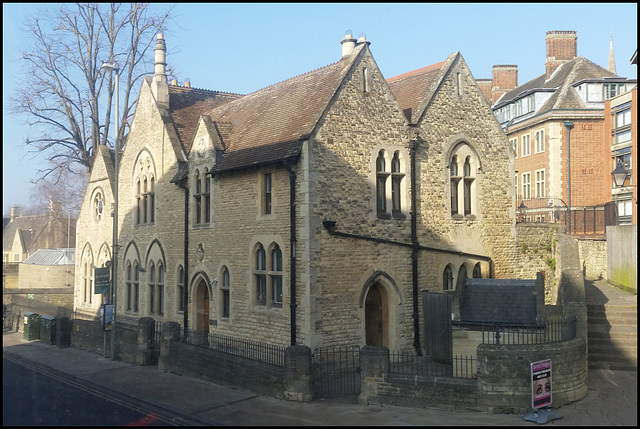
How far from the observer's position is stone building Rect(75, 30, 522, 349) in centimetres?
1747

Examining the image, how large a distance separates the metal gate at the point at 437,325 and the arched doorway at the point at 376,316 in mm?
1225

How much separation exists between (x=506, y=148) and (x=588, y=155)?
14.9 m

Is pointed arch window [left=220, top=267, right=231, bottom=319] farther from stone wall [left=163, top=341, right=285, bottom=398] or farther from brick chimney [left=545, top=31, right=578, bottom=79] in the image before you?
brick chimney [left=545, top=31, right=578, bottom=79]

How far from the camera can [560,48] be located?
39.1m

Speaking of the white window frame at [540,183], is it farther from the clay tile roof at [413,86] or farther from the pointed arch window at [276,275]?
the pointed arch window at [276,275]

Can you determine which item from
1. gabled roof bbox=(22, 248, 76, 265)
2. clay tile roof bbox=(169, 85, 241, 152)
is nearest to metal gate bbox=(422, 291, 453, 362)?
clay tile roof bbox=(169, 85, 241, 152)

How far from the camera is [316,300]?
17.0 m

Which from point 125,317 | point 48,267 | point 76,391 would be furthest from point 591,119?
point 48,267

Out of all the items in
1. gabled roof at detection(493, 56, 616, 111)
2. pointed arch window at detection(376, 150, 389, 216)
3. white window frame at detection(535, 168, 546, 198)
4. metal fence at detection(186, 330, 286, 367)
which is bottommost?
metal fence at detection(186, 330, 286, 367)

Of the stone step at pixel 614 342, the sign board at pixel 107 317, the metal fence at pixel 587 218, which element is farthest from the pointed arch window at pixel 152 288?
the stone step at pixel 614 342

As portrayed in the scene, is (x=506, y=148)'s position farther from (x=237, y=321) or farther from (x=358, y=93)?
(x=237, y=321)

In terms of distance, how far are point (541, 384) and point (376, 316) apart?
6540 millimetres

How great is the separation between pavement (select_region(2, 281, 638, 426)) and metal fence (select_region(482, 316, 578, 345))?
4.77 feet

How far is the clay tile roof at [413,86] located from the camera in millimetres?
21016
